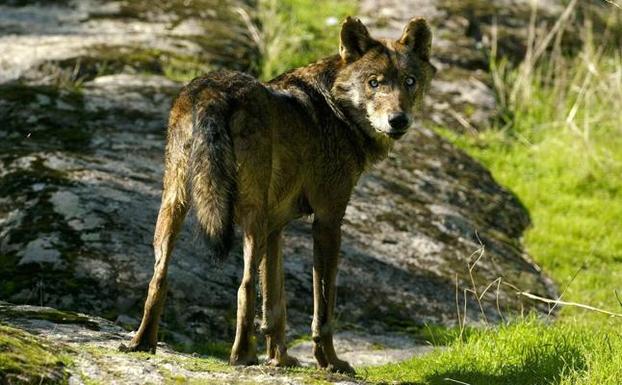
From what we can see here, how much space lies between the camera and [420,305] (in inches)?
361

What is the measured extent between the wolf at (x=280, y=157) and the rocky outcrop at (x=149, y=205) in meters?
0.68

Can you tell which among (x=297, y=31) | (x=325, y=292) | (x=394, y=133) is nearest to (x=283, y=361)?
(x=325, y=292)

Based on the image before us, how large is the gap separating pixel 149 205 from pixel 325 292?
8.62 feet

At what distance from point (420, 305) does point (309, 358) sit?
1.66 m

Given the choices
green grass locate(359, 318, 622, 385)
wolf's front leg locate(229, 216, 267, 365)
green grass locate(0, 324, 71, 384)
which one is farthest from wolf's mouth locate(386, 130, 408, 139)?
green grass locate(0, 324, 71, 384)

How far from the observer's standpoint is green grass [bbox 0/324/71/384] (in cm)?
458

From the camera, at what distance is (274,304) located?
21.7 ft

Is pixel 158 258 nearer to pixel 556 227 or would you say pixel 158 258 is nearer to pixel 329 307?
pixel 329 307

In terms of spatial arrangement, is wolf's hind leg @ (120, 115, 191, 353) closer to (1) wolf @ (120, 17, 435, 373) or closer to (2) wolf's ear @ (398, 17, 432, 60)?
(1) wolf @ (120, 17, 435, 373)

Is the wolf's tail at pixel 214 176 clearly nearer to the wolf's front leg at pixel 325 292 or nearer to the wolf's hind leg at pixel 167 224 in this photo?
the wolf's hind leg at pixel 167 224

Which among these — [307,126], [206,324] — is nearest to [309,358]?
[206,324]

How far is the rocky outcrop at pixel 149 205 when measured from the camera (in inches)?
314

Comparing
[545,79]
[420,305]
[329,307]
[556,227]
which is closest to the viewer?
[329,307]

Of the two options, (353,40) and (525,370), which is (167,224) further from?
(525,370)
